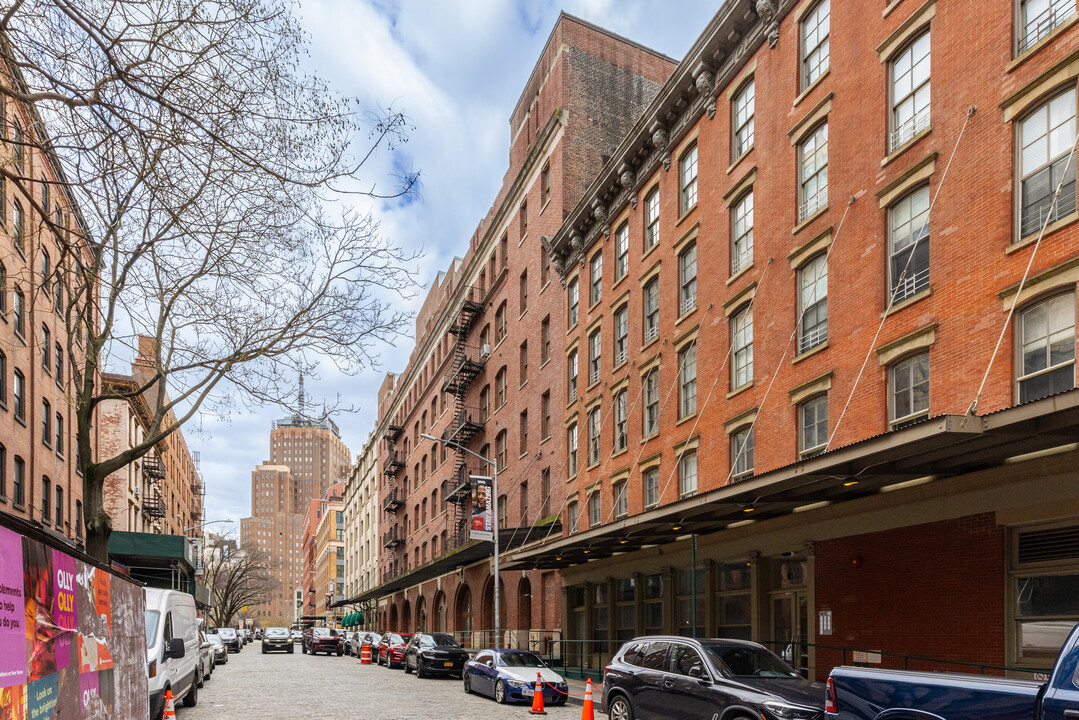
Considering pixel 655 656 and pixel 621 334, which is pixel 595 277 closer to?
pixel 621 334

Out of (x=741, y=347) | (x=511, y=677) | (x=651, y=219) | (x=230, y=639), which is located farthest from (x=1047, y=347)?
(x=230, y=639)

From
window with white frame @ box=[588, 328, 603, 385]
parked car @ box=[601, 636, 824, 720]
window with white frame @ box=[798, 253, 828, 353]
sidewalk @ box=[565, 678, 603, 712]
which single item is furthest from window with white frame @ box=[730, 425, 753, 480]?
window with white frame @ box=[588, 328, 603, 385]

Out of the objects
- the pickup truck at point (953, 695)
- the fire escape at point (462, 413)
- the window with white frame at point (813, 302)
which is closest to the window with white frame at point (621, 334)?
the window with white frame at point (813, 302)

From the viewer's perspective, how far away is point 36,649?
274 inches

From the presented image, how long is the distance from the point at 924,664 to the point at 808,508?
3.88m

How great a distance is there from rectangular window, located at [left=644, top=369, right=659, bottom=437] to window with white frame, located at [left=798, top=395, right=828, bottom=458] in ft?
25.1

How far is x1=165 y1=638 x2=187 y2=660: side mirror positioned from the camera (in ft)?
50.7

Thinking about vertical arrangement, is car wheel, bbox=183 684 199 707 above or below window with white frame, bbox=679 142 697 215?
below

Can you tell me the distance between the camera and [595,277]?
1359 inches

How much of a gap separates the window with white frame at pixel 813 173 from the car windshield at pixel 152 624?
15.1 m

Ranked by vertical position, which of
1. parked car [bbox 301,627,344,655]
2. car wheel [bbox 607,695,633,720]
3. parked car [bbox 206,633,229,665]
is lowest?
parked car [bbox 301,627,344,655]

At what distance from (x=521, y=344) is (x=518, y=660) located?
21.2 meters

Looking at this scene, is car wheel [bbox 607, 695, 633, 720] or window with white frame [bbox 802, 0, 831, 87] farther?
window with white frame [bbox 802, 0, 831, 87]

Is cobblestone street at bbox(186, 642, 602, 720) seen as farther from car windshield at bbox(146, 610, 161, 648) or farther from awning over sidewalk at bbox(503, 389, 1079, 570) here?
awning over sidewalk at bbox(503, 389, 1079, 570)
